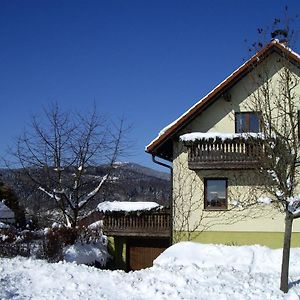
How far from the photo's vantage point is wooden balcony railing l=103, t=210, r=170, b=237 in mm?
19828

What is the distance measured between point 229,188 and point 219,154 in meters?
1.69

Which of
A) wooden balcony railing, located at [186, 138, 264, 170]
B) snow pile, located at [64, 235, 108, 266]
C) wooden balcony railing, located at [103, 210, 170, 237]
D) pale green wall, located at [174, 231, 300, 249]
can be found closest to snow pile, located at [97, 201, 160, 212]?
wooden balcony railing, located at [103, 210, 170, 237]

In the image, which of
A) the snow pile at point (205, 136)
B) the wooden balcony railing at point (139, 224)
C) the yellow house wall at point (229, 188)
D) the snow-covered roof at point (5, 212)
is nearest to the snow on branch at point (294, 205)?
the snow pile at point (205, 136)

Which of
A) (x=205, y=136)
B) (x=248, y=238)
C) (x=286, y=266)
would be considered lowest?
(x=286, y=266)

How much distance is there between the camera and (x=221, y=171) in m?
19.0

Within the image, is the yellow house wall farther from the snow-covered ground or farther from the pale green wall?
the snow-covered ground

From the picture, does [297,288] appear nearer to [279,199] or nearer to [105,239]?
[279,199]

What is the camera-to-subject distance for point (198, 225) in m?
19.3

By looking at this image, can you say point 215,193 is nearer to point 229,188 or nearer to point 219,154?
point 229,188

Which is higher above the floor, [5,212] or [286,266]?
[5,212]

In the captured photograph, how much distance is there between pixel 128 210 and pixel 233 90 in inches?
273

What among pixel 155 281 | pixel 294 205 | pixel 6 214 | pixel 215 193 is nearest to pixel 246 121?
pixel 215 193

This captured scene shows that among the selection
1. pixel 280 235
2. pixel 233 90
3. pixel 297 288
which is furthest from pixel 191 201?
pixel 297 288

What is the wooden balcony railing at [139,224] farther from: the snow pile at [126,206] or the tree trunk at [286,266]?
the tree trunk at [286,266]
